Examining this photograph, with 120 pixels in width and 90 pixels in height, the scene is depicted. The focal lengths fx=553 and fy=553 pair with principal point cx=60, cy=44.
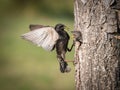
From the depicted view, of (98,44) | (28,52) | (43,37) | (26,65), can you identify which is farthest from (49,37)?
(28,52)

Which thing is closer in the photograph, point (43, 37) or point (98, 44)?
point (98, 44)

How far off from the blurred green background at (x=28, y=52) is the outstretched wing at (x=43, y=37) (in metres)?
4.78

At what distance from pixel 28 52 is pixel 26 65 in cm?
99

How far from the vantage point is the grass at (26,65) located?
33.7 feet

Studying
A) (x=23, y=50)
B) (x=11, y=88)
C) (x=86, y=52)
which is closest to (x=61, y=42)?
(x=86, y=52)

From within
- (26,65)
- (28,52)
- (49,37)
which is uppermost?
(49,37)

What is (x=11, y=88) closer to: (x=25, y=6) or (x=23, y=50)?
(x=23, y=50)

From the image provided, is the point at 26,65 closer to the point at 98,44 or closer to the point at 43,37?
the point at 43,37

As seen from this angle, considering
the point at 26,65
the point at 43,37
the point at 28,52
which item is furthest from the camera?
the point at 28,52

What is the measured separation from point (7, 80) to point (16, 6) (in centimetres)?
521

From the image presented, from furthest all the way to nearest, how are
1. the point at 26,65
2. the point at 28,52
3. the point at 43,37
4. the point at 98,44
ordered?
the point at 28,52 < the point at 26,65 < the point at 43,37 < the point at 98,44

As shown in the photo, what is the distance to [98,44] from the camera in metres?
4.91

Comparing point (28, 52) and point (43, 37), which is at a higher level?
point (43, 37)

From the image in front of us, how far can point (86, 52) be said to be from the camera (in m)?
5.00
